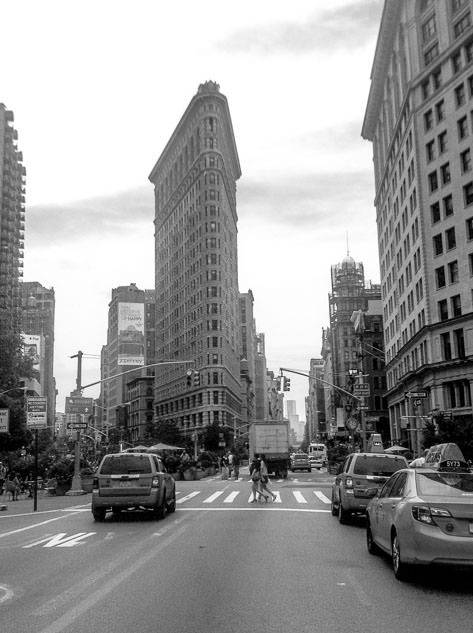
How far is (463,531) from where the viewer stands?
28.3ft

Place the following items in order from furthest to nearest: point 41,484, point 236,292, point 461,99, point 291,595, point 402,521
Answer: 1. point 236,292
2. point 461,99
3. point 41,484
4. point 402,521
5. point 291,595

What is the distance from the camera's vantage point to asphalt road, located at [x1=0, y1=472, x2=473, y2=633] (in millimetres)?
7008

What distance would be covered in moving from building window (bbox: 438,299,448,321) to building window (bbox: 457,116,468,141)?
524 inches

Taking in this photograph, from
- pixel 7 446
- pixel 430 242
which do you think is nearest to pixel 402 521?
pixel 430 242

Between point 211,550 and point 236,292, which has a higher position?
point 236,292

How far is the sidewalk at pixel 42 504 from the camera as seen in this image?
23361 millimetres

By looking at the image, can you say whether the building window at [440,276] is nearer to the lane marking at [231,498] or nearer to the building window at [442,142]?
the building window at [442,142]

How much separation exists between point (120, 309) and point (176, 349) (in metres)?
64.7

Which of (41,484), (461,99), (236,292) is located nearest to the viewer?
(41,484)

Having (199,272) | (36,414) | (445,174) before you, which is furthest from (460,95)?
(199,272)

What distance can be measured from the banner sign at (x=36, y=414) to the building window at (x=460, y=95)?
4525 centimetres

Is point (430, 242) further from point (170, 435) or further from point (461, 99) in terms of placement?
point (170, 435)

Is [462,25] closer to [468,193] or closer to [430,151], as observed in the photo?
[430,151]

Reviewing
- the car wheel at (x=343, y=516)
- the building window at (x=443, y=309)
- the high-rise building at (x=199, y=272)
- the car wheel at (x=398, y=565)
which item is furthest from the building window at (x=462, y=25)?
the high-rise building at (x=199, y=272)
